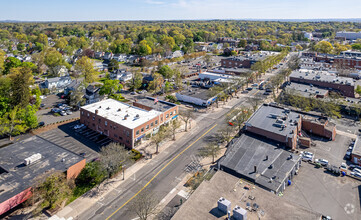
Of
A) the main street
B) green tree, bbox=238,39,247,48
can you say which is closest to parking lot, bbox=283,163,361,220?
the main street

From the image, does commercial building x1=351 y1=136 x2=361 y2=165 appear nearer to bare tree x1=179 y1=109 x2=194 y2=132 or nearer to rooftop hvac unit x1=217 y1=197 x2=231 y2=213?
rooftop hvac unit x1=217 y1=197 x2=231 y2=213

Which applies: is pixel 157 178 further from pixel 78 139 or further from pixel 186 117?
pixel 186 117

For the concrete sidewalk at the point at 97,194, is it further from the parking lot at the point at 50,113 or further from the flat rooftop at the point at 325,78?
the flat rooftop at the point at 325,78

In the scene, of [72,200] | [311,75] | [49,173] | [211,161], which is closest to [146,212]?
[72,200]

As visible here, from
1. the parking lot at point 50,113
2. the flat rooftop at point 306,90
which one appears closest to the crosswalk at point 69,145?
the parking lot at point 50,113

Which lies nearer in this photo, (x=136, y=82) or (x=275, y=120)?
(x=275, y=120)

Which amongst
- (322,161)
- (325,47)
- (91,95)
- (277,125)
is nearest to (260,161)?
(277,125)
